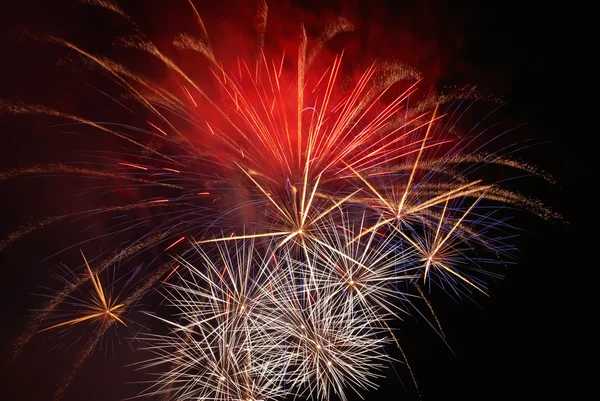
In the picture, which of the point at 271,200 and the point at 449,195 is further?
the point at 449,195

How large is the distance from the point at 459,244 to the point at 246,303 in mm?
1500

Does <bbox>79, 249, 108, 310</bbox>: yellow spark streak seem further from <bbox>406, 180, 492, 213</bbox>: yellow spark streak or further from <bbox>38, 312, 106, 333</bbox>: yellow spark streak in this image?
<bbox>406, 180, 492, 213</bbox>: yellow spark streak

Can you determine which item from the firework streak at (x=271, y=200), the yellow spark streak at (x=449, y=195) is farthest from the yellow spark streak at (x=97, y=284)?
the yellow spark streak at (x=449, y=195)

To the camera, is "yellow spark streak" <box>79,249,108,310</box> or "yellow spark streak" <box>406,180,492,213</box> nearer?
"yellow spark streak" <box>406,180,492,213</box>

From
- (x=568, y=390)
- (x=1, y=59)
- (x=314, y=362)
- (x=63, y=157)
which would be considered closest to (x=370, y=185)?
(x=314, y=362)

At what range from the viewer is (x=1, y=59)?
2.43 metres

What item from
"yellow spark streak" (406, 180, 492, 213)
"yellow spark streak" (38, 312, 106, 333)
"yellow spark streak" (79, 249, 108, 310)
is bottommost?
"yellow spark streak" (38, 312, 106, 333)

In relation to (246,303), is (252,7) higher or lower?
higher

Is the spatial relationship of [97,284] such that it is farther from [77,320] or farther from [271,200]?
[271,200]

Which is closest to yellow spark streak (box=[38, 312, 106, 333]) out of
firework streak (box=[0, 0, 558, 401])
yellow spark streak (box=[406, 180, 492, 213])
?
firework streak (box=[0, 0, 558, 401])

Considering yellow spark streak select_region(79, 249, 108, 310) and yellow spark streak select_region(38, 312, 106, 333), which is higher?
yellow spark streak select_region(79, 249, 108, 310)

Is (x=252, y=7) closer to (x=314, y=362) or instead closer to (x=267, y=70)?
(x=267, y=70)

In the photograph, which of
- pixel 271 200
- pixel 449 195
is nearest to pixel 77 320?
pixel 271 200

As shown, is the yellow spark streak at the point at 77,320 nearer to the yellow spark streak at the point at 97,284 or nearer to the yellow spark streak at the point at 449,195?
the yellow spark streak at the point at 97,284
